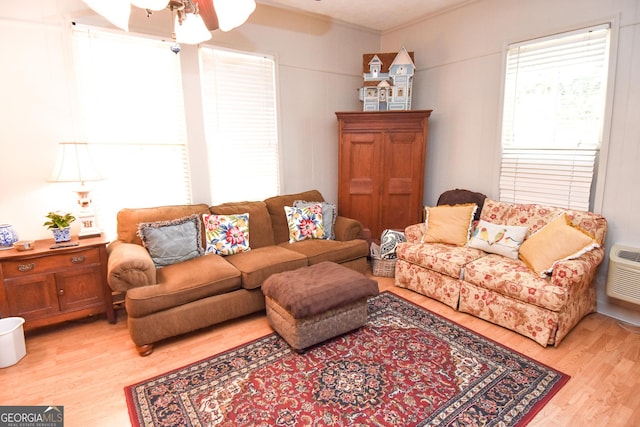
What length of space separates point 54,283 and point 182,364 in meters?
1.25

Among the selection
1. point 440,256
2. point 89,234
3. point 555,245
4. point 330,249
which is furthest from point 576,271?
point 89,234

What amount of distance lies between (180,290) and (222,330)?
53 cm

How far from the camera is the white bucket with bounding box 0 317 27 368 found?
7.57ft

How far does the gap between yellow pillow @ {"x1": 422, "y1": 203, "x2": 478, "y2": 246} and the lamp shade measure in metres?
3.10

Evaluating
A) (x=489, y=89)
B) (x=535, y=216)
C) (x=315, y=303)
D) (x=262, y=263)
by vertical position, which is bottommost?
(x=315, y=303)

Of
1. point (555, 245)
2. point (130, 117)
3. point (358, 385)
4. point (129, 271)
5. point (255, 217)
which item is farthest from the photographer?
point (255, 217)

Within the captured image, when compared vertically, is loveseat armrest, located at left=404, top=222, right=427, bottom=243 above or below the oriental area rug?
above

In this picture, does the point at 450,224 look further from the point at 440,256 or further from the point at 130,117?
the point at 130,117

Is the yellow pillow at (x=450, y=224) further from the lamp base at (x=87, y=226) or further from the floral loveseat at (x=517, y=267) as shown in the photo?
the lamp base at (x=87, y=226)

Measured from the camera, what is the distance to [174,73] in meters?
3.28

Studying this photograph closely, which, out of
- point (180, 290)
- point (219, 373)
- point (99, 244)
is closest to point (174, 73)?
point (99, 244)

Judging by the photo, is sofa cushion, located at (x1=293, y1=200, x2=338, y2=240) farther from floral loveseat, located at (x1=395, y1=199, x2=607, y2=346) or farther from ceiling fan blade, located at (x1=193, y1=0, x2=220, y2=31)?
ceiling fan blade, located at (x1=193, y1=0, x2=220, y2=31)

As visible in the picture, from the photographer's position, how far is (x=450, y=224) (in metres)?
3.46

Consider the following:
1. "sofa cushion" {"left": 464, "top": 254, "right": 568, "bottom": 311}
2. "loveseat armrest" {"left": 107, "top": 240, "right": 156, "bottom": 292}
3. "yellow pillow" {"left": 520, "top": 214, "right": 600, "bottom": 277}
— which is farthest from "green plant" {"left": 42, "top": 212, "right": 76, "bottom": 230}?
"yellow pillow" {"left": 520, "top": 214, "right": 600, "bottom": 277}
